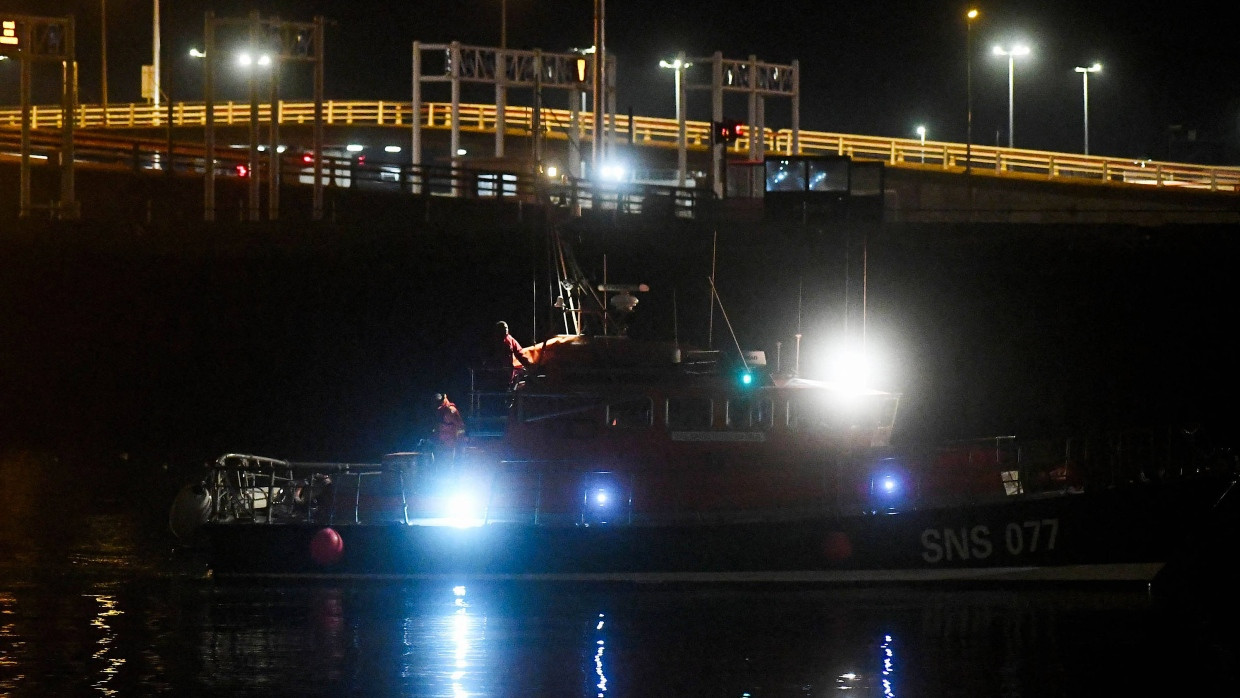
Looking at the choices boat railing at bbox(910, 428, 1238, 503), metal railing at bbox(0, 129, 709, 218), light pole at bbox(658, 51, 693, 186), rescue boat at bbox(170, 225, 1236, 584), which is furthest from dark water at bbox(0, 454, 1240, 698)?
light pole at bbox(658, 51, 693, 186)

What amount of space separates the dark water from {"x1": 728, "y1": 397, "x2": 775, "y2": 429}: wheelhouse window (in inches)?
71.3

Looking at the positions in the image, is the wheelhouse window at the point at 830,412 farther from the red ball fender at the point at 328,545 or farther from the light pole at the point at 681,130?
the light pole at the point at 681,130

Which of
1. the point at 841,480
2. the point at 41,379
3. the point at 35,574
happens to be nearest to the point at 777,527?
the point at 841,480

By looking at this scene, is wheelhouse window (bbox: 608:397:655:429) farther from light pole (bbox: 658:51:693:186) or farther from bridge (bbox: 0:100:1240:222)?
light pole (bbox: 658:51:693:186)

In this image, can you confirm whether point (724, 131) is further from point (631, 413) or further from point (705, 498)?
point (705, 498)

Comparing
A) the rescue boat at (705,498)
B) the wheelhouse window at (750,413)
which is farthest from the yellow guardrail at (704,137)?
A: the wheelhouse window at (750,413)

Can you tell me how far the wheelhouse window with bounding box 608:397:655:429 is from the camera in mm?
17578

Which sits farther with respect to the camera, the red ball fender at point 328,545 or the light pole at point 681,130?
the light pole at point 681,130

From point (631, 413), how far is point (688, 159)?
113 feet

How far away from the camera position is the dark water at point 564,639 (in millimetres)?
13688

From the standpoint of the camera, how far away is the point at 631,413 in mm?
17609

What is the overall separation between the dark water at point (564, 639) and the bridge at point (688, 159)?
18.6 m

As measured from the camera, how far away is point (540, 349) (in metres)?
18.3

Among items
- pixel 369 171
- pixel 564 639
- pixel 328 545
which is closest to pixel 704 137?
pixel 369 171
